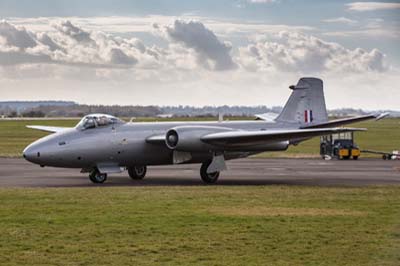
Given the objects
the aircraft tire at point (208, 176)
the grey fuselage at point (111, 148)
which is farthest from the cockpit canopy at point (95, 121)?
the aircraft tire at point (208, 176)

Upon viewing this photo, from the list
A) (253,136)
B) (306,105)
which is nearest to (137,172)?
(253,136)

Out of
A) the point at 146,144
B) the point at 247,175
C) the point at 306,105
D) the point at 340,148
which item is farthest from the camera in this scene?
the point at 340,148

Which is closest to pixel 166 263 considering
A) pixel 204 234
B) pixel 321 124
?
pixel 204 234

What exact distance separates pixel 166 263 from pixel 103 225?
14.2ft

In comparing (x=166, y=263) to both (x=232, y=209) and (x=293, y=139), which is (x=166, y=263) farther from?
(x=293, y=139)

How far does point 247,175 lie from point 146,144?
213 inches

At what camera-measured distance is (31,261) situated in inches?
503

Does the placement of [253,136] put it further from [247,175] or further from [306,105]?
[306,105]

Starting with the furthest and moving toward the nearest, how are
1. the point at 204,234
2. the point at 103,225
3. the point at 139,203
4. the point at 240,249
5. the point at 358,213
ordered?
the point at 139,203 → the point at 358,213 → the point at 103,225 → the point at 204,234 → the point at 240,249

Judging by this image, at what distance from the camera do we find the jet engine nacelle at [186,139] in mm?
28969

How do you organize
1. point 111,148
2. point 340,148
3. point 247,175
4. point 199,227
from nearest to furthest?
point 199,227
point 111,148
point 247,175
point 340,148

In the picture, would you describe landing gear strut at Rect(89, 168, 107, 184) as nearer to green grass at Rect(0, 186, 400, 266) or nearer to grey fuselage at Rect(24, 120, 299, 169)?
grey fuselage at Rect(24, 120, 299, 169)

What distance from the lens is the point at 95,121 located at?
29.1 m

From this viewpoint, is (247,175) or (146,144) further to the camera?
(247,175)
